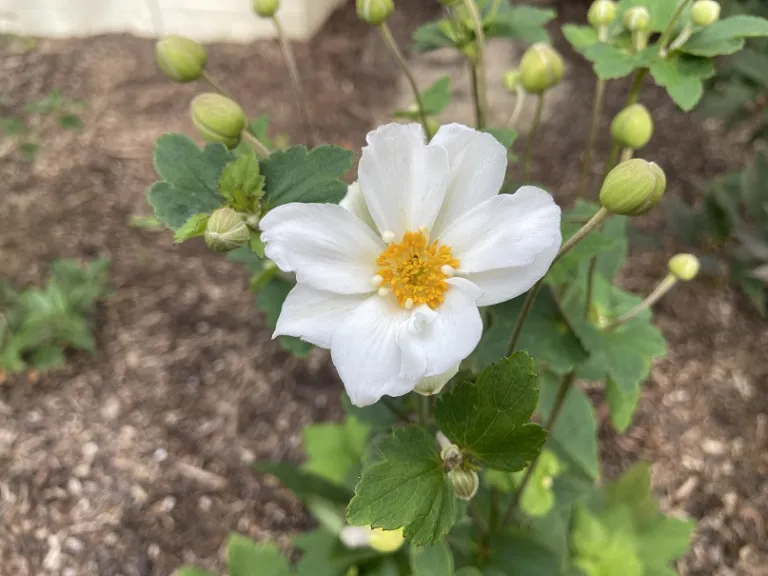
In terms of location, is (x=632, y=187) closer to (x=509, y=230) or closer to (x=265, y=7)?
(x=509, y=230)

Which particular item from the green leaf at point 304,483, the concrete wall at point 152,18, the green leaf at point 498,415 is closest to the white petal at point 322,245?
the green leaf at point 498,415

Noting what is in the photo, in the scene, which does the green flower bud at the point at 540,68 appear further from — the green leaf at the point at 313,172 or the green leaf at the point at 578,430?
the green leaf at the point at 578,430

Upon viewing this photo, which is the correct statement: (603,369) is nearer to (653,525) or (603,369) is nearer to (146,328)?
(653,525)

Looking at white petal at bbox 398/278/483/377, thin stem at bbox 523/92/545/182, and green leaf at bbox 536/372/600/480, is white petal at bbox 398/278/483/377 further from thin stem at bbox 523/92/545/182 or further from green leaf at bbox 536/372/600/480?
green leaf at bbox 536/372/600/480

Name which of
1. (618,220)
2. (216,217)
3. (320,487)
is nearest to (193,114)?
(216,217)

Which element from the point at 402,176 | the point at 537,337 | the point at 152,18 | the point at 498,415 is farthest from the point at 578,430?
the point at 152,18
